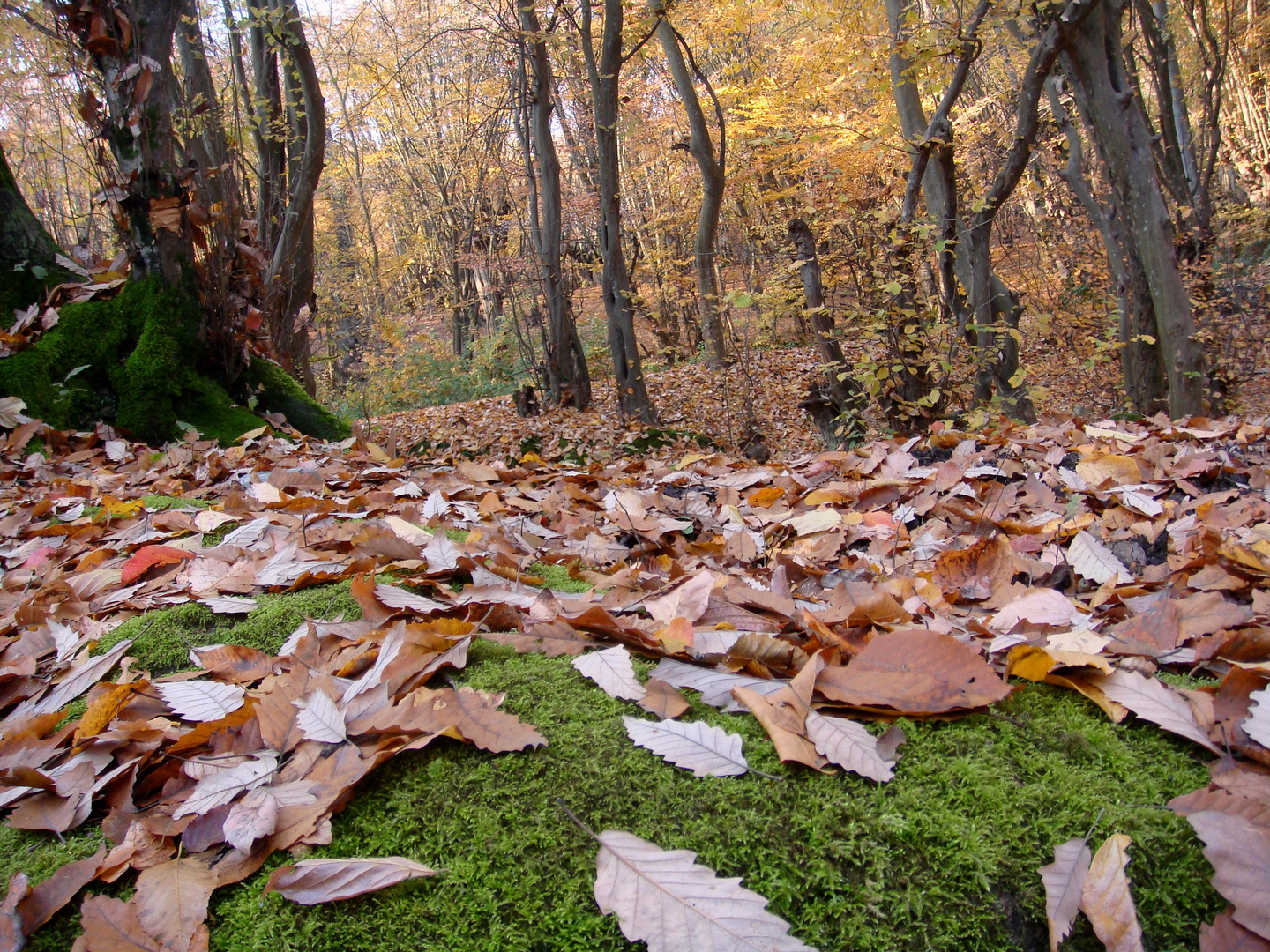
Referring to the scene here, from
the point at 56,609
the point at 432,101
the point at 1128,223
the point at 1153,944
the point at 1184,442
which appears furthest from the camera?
the point at 432,101

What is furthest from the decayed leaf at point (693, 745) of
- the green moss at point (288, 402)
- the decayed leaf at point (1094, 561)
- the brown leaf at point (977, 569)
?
the green moss at point (288, 402)

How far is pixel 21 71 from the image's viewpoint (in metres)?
9.98

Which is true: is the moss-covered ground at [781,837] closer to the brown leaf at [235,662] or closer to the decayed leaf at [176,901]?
the decayed leaf at [176,901]

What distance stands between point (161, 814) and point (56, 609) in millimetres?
1036

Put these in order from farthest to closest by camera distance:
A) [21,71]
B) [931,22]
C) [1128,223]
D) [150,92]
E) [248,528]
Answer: [21,71] < [1128,223] < [931,22] < [150,92] < [248,528]

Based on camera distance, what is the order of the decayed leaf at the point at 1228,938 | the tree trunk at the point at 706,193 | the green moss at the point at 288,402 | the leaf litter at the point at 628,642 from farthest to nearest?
1. the tree trunk at the point at 706,193
2. the green moss at the point at 288,402
3. the leaf litter at the point at 628,642
4. the decayed leaf at the point at 1228,938

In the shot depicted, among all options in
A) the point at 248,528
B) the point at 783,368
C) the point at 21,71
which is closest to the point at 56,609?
the point at 248,528

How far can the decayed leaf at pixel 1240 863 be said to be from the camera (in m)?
0.75

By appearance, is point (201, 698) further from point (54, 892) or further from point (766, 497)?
point (766, 497)

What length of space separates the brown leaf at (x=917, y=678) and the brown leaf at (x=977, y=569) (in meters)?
0.66

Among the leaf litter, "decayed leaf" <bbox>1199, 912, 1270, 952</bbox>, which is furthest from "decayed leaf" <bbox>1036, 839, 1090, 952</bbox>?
"decayed leaf" <bbox>1199, 912, 1270, 952</bbox>

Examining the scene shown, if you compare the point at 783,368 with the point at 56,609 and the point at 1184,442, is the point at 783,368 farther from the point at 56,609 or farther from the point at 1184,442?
the point at 56,609

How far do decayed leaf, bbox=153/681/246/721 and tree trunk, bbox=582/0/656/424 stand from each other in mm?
7849

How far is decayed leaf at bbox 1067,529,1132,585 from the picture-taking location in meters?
1.72
